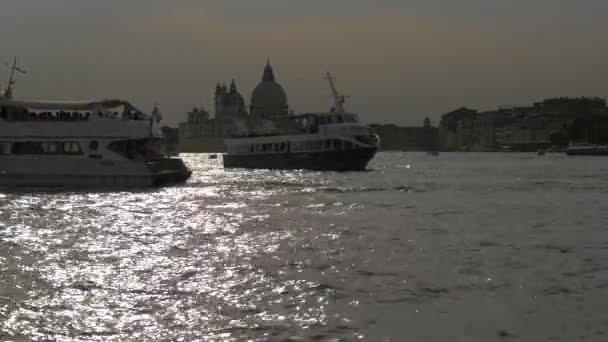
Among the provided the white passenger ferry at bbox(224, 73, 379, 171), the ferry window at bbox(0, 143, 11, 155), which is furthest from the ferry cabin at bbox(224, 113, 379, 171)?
the ferry window at bbox(0, 143, 11, 155)

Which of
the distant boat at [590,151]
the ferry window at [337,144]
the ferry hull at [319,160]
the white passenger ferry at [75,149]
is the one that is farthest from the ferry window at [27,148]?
the distant boat at [590,151]

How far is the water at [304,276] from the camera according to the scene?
829 centimetres

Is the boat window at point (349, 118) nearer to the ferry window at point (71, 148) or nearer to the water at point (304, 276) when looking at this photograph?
the ferry window at point (71, 148)

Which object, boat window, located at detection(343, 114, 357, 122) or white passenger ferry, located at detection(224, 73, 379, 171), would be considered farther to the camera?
boat window, located at detection(343, 114, 357, 122)

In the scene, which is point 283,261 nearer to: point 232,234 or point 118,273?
point 118,273

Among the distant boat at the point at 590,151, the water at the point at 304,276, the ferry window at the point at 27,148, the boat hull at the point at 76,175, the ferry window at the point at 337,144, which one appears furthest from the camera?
the distant boat at the point at 590,151

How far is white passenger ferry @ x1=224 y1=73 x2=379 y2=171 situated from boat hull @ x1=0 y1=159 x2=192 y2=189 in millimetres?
23687

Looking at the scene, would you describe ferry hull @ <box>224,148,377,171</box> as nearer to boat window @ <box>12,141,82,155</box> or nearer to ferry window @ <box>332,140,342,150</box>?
ferry window @ <box>332,140,342,150</box>

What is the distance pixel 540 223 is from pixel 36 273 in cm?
1380

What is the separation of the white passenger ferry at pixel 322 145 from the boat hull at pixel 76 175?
2369 centimetres

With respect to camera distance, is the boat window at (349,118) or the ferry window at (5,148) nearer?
the ferry window at (5,148)

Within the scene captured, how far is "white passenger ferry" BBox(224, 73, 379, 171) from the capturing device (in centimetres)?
5928

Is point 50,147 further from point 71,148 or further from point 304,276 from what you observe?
point 304,276

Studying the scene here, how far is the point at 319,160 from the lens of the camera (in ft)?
204
